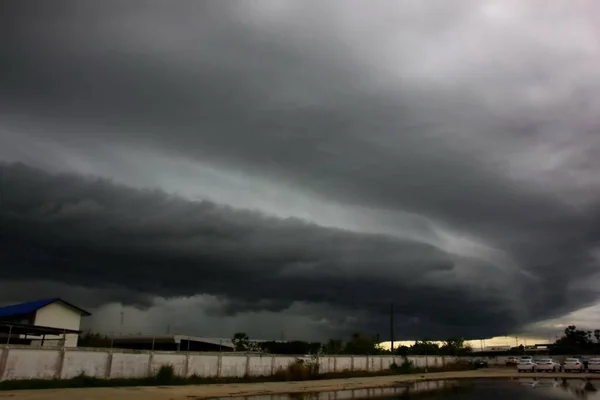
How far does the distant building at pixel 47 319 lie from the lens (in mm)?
59219

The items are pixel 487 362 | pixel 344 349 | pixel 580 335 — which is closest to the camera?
pixel 344 349

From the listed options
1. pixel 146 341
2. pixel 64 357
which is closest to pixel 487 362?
pixel 146 341

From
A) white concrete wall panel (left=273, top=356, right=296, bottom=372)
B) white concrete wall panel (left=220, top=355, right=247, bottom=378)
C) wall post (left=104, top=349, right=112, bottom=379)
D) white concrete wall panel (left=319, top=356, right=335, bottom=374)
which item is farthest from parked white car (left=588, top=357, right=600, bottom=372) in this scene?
wall post (left=104, top=349, right=112, bottom=379)

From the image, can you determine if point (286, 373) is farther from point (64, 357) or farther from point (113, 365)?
point (64, 357)

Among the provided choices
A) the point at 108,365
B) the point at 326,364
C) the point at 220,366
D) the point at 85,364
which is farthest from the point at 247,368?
the point at 85,364

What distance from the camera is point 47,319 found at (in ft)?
200

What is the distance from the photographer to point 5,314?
60844 mm

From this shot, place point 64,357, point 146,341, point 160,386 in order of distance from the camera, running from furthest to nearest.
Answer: point 146,341
point 160,386
point 64,357

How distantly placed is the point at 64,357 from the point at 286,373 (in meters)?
26.6

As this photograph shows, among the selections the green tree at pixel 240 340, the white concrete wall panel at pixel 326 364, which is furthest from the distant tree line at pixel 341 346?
the white concrete wall panel at pixel 326 364

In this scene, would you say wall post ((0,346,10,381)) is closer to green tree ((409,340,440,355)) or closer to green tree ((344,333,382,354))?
green tree ((344,333,382,354))

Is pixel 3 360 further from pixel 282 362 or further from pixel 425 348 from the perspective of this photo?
pixel 425 348

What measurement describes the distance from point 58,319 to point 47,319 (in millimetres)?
1546

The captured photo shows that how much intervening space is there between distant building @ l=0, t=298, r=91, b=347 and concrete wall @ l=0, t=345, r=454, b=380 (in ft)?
48.5
